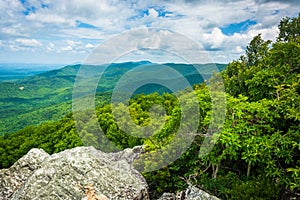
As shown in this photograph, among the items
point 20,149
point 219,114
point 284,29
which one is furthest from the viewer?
point 20,149

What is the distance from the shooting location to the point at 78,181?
9875mm

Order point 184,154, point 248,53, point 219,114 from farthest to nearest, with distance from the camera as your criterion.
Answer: point 248,53, point 184,154, point 219,114

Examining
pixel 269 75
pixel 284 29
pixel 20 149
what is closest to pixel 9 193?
pixel 269 75

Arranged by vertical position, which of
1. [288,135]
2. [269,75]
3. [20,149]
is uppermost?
[269,75]

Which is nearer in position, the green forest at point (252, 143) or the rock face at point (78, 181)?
the rock face at point (78, 181)

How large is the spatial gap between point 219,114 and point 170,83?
1559 centimetres

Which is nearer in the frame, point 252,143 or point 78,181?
point 78,181

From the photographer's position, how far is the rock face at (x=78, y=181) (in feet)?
30.7

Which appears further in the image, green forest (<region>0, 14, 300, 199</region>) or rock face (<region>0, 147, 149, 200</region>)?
green forest (<region>0, 14, 300, 199</region>)

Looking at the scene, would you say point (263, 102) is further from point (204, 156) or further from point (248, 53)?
point (248, 53)

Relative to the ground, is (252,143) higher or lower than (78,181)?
higher

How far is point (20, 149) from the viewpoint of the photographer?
43188 mm

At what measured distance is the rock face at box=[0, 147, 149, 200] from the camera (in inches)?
369

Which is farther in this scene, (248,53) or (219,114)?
(248,53)
